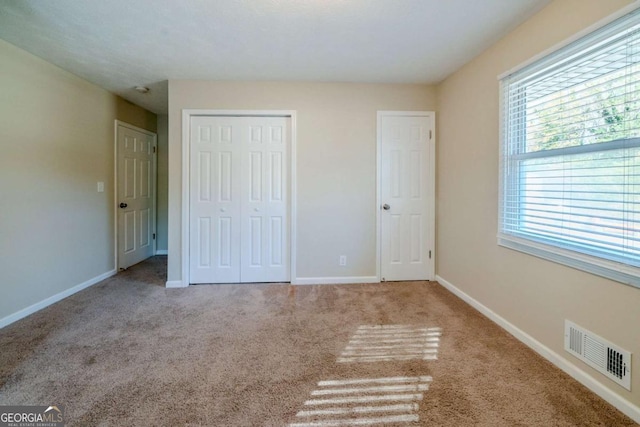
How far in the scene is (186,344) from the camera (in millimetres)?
2045

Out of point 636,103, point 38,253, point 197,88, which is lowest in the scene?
point 38,253

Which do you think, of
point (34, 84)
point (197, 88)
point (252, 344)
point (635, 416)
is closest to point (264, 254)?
point (252, 344)

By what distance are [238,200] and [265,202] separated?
1.06ft

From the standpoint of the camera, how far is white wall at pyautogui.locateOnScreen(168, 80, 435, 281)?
10.5ft

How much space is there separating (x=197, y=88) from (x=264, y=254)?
2.10 metres

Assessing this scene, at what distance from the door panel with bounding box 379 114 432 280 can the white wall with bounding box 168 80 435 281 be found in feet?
0.50

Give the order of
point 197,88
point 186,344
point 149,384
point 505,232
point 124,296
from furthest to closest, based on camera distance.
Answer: point 197,88 < point 124,296 < point 505,232 < point 186,344 < point 149,384

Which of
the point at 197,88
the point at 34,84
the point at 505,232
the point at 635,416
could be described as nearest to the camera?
the point at 635,416

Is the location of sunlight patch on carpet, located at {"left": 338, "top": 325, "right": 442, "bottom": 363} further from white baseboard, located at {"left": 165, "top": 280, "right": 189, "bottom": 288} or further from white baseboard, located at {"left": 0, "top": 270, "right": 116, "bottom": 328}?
white baseboard, located at {"left": 0, "top": 270, "right": 116, "bottom": 328}

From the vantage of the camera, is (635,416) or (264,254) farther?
(264,254)

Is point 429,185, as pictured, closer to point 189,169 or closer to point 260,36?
point 260,36

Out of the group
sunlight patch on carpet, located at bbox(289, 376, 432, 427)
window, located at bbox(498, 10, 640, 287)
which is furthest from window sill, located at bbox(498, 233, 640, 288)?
sunlight patch on carpet, located at bbox(289, 376, 432, 427)

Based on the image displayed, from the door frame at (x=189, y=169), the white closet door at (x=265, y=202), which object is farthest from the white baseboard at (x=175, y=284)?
the white closet door at (x=265, y=202)

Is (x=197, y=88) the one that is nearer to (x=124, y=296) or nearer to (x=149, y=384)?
(x=124, y=296)
